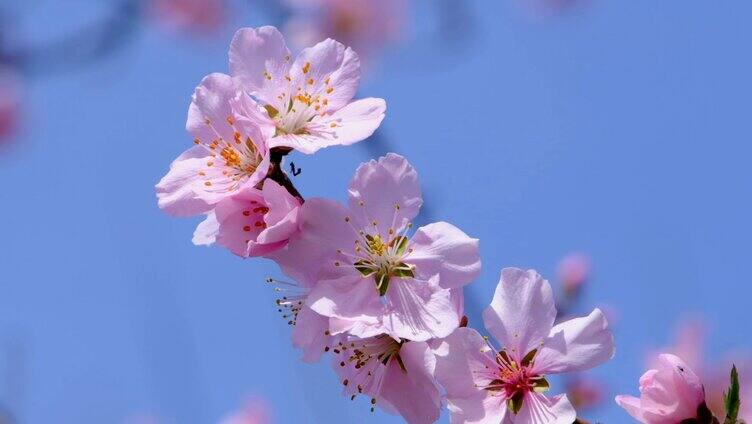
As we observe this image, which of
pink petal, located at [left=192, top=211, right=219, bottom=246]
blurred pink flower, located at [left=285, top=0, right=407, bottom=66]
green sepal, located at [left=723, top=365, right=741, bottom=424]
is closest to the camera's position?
green sepal, located at [left=723, top=365, right=741, bottom=424]

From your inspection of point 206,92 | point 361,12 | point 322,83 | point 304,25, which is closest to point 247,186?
point 206,92

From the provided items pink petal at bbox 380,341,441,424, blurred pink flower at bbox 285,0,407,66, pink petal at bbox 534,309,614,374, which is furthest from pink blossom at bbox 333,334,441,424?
blurred pink flower at bbox 285,0,407,66

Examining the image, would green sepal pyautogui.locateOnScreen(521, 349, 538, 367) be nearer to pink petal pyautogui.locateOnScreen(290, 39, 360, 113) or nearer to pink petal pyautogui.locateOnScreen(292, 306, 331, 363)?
pink petal pyautogui.locateOnScreen(292, 306, 331, 363)

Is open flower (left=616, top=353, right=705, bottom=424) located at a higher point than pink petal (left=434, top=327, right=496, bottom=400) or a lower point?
lower

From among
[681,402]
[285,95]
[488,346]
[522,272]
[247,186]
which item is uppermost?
[285,95]

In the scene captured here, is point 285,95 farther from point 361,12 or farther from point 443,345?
point 361,12
